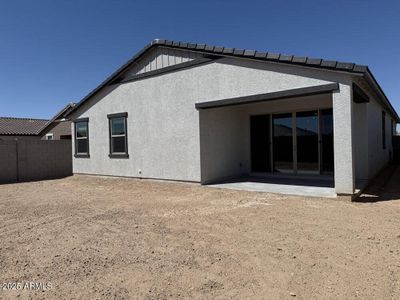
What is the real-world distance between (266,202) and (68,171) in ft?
44.9

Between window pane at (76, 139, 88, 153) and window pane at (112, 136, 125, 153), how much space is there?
2.23 meters

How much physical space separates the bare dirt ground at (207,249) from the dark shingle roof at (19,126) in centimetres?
2435

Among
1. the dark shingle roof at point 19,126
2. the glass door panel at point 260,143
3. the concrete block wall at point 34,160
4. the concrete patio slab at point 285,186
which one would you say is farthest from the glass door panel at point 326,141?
the dark shingle roof at point 19,126

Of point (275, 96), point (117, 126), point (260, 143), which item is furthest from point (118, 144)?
point (275, 96)

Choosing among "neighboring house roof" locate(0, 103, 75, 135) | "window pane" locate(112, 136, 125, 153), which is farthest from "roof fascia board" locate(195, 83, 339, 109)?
"neighboring house roof" locate(0, 103, 75, 135)

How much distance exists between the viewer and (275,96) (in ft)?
26.8

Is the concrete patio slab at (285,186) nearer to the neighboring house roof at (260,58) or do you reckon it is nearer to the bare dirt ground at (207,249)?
the bare dirt ground at (207,249)

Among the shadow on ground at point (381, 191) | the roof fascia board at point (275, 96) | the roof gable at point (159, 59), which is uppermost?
the roof gable at point (159, 59)

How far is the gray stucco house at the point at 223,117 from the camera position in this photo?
8469mm

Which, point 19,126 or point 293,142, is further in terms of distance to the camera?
point 19,126

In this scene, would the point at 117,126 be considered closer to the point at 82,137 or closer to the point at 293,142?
the point at 82,137

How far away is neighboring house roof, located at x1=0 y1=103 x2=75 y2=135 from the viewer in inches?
1099

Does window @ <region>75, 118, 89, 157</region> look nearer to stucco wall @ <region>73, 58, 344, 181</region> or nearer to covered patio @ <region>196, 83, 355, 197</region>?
stucco wall @ <region>73, 58, 344, 181</region>

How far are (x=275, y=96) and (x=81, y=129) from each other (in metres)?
10.6
